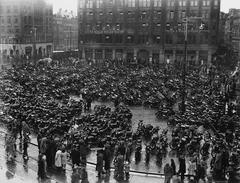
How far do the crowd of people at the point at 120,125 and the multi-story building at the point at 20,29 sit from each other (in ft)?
146

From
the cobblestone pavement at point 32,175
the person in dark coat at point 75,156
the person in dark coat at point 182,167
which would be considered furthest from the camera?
the person in dark coat at point 75,156

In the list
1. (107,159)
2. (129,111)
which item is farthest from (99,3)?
(107,159)

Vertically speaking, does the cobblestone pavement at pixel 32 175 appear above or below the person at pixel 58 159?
below

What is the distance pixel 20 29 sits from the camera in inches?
3563

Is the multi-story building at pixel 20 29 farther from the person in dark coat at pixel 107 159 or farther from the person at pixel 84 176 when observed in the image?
the person at pixel 84 176

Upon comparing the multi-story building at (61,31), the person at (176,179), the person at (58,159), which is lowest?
the person at (176,179)

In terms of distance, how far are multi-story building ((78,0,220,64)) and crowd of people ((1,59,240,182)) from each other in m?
32.6

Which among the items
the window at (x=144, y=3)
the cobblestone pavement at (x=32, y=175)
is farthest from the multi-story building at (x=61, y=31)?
the cobblestone pavement at (x=32, y=175)

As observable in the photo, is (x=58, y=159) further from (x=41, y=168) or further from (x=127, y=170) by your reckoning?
(x=127, y=170)

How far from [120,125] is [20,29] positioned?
7368 cm

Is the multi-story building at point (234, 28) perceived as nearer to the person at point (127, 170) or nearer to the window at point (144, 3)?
the window at point (144, 3)

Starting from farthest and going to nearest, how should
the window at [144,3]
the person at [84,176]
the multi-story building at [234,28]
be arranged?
1. the multi-story building at [234,28]
2. the window at [144,3]
3. the person at [84,176]

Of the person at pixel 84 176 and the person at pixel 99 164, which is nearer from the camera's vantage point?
the person at pixel 84 176

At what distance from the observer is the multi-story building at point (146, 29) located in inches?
2977
